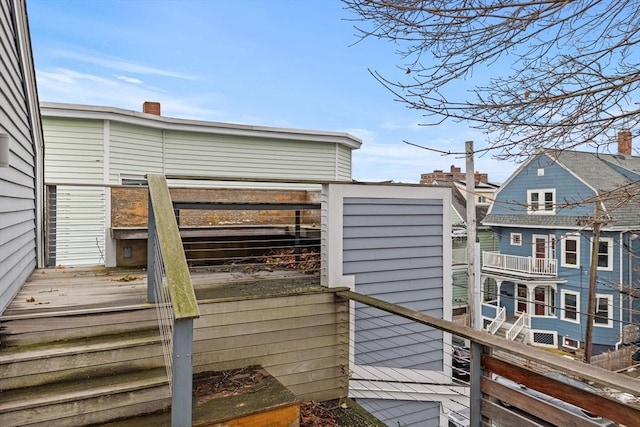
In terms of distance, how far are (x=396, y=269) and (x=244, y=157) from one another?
803 centimetres

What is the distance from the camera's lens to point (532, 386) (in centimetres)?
203

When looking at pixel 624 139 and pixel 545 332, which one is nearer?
pixel 624 139

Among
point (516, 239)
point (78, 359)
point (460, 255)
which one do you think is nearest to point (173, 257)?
point (78, 359)

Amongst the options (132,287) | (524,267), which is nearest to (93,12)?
(132,287)

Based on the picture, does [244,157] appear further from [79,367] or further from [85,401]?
[85,401]

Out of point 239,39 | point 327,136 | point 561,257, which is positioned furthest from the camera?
point 561,257

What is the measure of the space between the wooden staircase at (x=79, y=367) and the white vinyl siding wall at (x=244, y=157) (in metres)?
8.20

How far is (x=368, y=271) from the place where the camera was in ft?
14.9

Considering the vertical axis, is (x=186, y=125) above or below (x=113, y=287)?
above

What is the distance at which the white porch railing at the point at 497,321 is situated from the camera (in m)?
17.1

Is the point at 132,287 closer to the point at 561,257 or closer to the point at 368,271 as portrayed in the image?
the point at 368,271

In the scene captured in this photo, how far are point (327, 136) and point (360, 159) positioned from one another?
3128mm

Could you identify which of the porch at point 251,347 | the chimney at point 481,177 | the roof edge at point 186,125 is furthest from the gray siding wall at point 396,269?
the chimney at point 481,177

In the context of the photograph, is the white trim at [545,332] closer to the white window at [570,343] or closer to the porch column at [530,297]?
the white window at [570,343]
